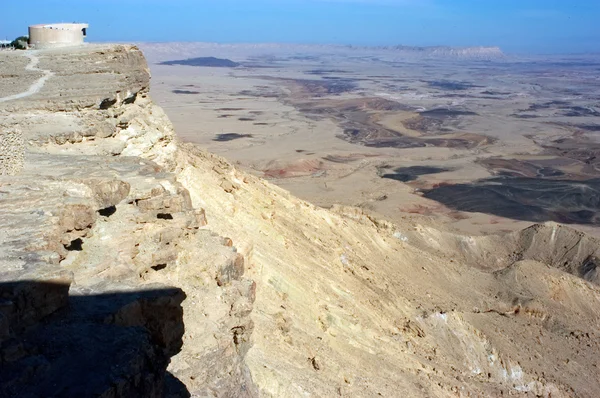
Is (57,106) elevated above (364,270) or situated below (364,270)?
above

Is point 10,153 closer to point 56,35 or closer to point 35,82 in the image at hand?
point 35,82

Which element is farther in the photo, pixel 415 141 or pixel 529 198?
pixel 415 141

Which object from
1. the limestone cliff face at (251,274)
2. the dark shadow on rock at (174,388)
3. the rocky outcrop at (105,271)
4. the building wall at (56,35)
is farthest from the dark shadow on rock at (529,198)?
the dark shadow on rock at (174,388)

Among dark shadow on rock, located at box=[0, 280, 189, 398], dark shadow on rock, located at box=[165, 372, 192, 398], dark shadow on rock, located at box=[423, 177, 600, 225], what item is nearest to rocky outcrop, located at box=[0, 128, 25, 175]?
dark shadow on rock, located at box=[0, 280, 189, 398]

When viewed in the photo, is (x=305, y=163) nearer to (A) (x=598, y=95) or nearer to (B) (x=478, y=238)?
(B) (x=478, y=238)

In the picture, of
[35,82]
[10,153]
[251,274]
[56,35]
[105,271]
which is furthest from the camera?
[56,35]

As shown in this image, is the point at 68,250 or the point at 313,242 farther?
the point at 313,242

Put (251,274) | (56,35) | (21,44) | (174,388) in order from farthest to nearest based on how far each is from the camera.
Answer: (21,44) → (56,35) → (251,274) → (174,388)

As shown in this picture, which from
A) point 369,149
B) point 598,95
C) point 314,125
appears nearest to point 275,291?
point 369,149

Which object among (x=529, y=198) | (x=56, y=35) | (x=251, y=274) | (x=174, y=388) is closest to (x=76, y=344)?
(x=174, y=388)
